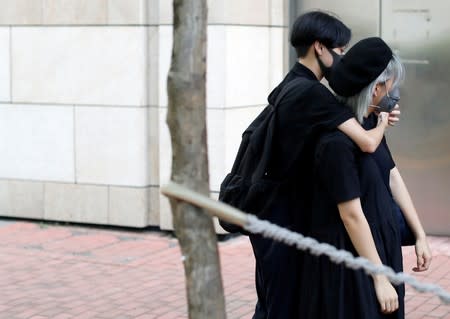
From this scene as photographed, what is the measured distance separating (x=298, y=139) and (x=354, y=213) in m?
0.40

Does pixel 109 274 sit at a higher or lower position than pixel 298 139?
lower

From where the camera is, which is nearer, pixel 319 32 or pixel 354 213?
pixel 354 213

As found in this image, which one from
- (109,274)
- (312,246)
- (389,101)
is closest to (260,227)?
(312,246)

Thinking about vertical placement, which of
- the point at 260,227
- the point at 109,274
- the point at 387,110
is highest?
the point at 387,110

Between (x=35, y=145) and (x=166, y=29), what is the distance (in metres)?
1.76

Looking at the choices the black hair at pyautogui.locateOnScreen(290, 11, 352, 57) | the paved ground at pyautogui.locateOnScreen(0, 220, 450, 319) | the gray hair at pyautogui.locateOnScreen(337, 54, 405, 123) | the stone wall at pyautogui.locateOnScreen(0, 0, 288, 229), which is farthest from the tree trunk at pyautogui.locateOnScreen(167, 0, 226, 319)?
the stone wall at pyautogui.locateOnScreen(0, 0, 288, 229)

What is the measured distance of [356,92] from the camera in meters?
4.02

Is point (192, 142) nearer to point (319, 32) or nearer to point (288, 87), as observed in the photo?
point (288, 87)

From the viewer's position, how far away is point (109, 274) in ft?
24.0

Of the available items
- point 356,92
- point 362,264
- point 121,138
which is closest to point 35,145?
point 121,138

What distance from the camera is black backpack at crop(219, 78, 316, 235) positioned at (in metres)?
4.16

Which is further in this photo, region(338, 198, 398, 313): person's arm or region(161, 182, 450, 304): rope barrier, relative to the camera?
region(338, 198, 398, 313): person's arm

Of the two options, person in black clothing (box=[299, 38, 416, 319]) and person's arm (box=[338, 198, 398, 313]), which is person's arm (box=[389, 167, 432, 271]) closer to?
person in black clothing (box=[299, 38, 416, 319])

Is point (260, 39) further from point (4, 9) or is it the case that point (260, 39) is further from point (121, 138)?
point (4, 9)
